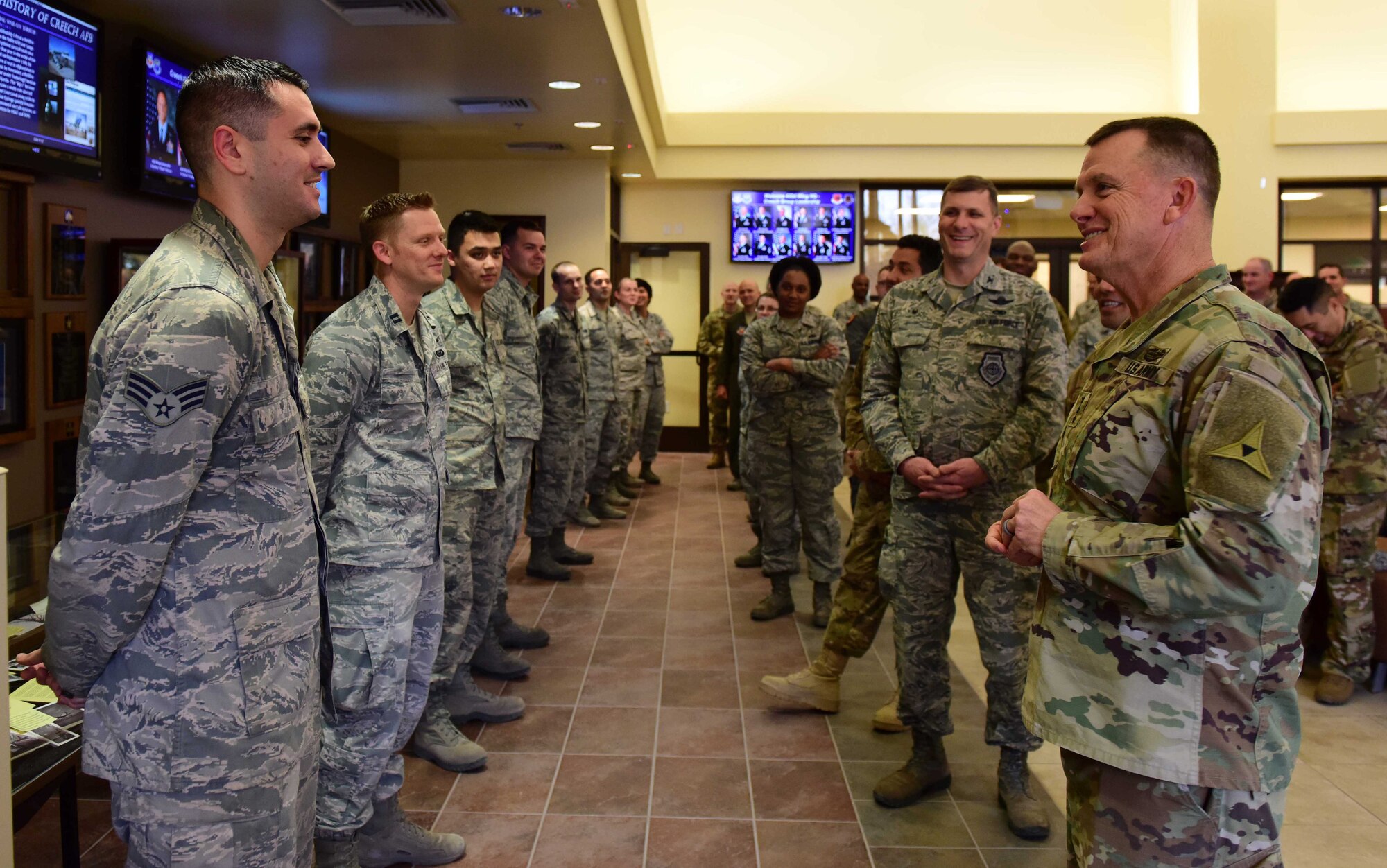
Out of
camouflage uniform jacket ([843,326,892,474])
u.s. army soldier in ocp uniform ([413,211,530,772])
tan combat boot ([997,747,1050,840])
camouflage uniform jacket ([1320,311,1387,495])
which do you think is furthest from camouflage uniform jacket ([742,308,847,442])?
tan combat boot ([997,747,1050,840])

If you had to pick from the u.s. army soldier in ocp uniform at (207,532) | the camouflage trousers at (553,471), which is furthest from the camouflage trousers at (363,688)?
the camouflage trousers at (553,471)

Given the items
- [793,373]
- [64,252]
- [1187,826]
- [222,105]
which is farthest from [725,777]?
[64,252]

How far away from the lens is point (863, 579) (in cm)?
337

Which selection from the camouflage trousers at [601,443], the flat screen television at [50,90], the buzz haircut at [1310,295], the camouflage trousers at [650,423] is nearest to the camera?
the flat screen television at [50,90]

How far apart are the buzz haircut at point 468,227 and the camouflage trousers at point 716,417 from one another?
5.97 m

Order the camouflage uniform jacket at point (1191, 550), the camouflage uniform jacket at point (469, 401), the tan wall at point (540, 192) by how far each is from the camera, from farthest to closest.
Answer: the tan wall at point (540, 192) → the camouflage uniform jacket at point (469, 401) → the camouflage uniform jacket at point (1191, 550)

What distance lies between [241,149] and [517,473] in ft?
8.72

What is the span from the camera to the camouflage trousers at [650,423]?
8492 millimetres

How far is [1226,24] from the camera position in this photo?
30.3ft

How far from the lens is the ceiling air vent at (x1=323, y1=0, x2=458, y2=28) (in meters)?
4.34

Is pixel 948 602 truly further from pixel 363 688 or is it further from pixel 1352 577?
pixel 1352 577

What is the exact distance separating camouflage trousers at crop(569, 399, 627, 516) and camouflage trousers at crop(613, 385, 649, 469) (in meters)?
0.18

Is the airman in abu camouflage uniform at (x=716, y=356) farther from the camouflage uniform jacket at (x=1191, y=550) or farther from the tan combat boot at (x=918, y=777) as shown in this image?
the camouflage uniform jacket at (x=1191, y=550)

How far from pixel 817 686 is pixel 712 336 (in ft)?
21.4
